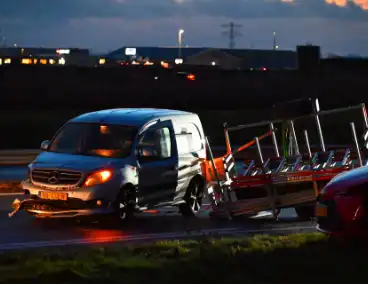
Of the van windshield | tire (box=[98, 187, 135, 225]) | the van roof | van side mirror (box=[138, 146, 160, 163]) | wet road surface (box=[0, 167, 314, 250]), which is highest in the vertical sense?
the van roof

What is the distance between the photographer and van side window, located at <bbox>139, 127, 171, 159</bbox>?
1557 cm

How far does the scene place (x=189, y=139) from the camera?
16.5m

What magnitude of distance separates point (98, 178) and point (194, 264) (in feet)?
17.5

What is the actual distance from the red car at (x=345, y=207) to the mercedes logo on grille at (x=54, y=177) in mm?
4613

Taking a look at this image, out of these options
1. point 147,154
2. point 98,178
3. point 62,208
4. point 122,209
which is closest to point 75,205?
point 62,208

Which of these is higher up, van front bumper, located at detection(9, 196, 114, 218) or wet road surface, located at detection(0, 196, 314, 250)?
van front bumper, located at detection(9, 196, 114, 218)

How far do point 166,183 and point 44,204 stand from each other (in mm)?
2210

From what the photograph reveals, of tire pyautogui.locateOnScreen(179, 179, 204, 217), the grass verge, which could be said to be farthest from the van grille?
the grass verge

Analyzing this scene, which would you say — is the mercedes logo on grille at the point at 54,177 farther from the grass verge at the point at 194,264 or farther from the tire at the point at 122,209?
the grass verge at the point at 194,264

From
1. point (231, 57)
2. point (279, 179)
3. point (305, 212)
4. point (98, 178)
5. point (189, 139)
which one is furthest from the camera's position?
point (231, 57)

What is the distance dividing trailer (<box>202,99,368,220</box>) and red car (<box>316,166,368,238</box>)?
11.2ft

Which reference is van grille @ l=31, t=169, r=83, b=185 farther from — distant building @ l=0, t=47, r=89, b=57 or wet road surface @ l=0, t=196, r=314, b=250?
distant building @ l=0, t=47, r=89, b=57

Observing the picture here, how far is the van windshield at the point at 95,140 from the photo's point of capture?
1523 centimetres

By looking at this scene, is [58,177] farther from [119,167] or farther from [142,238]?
[142,238]
